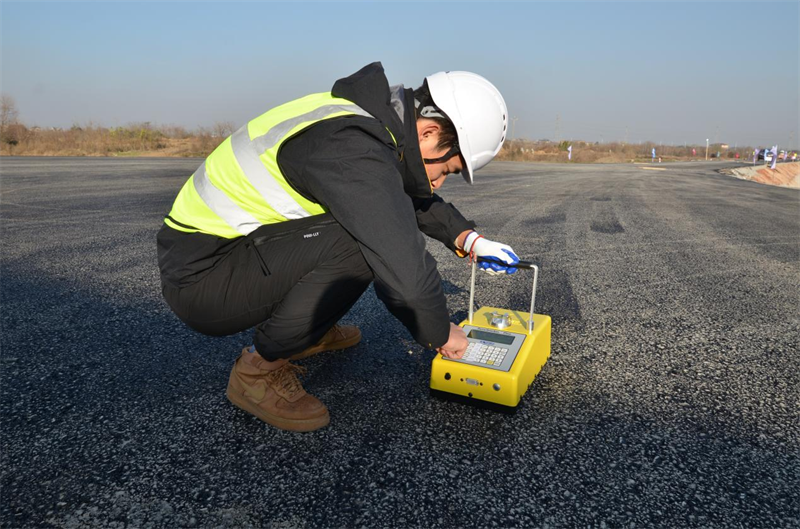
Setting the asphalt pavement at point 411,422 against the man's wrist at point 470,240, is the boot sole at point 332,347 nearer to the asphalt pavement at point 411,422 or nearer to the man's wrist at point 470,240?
the asphalt pavement at point 411,422

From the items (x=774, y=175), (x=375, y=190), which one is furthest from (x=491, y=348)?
(x=774, y=175)

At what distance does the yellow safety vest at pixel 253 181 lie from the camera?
186 centimetres

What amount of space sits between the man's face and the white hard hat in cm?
5

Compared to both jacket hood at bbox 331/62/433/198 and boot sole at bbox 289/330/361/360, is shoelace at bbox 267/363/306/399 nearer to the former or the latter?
boot sole at bbox 289/330/361/360

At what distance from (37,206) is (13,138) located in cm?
2927

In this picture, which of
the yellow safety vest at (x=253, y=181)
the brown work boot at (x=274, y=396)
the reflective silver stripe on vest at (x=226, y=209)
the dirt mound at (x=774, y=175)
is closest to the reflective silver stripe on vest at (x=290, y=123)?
the yellow safety vest at (x=253, y=181)

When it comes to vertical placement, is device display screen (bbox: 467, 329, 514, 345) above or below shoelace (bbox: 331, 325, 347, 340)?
above

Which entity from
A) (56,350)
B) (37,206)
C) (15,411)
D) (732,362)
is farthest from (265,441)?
(37,206)

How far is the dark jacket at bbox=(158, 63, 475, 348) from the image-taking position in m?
1.71

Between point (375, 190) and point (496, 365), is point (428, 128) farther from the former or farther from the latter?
point (496, 365)

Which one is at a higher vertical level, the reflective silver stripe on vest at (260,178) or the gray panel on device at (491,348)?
the reflective silver stripe on vest at (260,178)

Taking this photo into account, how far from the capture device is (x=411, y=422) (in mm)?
2129

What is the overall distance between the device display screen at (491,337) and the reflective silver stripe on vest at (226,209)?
1.09m

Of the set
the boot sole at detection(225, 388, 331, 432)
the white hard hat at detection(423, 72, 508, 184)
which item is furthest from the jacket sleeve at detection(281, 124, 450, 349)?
the boot sole at detection(225, 388, 331, 432)
